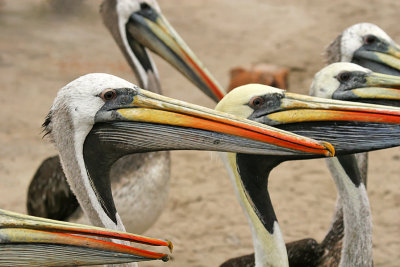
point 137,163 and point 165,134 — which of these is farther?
point 137,163

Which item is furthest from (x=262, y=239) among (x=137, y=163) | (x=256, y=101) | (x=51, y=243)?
(x=137, y=163)

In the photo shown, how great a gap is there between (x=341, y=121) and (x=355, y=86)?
829 mm

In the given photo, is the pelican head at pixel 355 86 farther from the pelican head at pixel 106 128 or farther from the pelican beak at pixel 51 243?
the pelican beak at pixel 51 243

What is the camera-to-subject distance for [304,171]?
23.6 feet

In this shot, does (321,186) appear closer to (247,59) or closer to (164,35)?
(164,35)

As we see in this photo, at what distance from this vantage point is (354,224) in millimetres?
A: 3971

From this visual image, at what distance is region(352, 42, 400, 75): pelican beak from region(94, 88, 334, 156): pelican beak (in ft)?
7.21

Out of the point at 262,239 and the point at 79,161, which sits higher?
the point at 79,161

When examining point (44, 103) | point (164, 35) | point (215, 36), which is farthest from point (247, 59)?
point (164, 35)

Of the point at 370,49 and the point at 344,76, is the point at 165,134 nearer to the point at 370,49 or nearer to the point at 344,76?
the point at 344,76

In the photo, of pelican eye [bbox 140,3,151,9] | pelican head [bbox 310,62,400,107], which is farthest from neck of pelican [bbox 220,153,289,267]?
pelican eye [bbox 140,3,151,9]

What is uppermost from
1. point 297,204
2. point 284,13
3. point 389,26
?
point 284,13

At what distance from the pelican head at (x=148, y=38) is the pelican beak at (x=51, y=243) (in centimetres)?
313

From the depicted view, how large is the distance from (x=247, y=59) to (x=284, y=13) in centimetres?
199
